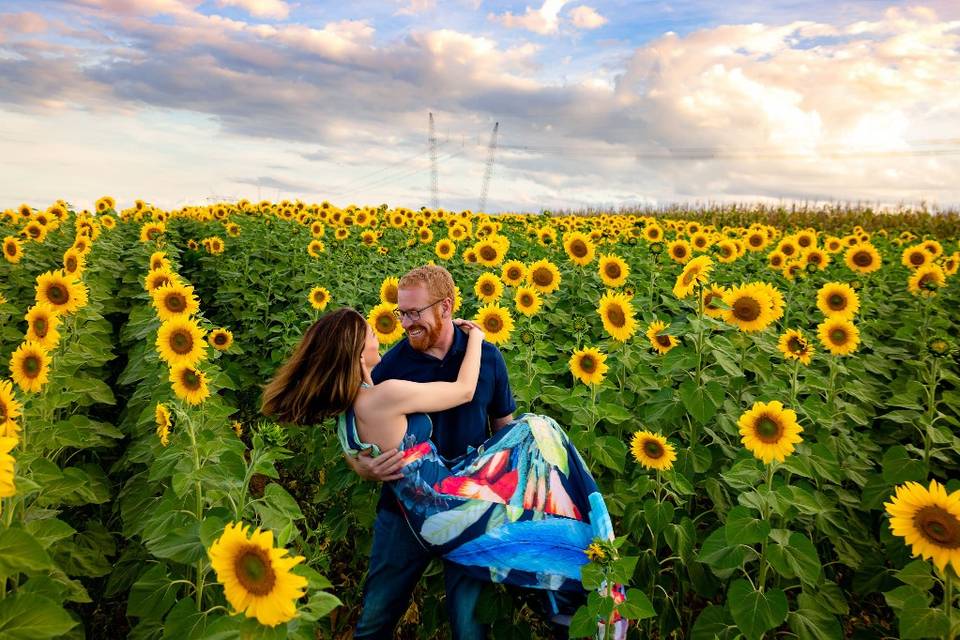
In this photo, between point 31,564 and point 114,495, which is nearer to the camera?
point 31,564

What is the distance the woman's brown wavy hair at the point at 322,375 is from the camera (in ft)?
9.38

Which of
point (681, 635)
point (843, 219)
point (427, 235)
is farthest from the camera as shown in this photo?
point (843, 219)

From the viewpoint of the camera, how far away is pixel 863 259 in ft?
25.3

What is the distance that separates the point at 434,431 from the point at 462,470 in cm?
39

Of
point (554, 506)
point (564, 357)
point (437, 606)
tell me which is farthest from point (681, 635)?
point (564, 357)

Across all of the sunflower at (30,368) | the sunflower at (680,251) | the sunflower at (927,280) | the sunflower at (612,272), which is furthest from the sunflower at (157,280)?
the sunflower at (927,280)

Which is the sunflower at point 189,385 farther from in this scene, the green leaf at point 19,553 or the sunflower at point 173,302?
the green leaf at point 19,553

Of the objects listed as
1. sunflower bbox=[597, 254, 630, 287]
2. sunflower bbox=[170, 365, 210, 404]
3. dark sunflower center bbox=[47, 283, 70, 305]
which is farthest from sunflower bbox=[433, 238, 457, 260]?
sunflower bbox=[170, 365, 210, 404]

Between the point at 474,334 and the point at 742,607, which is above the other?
the point at 474,334

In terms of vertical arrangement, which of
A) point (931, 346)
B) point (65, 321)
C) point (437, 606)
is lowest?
point (437, 606)

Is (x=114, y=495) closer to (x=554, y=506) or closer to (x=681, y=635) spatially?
(x=554, y=506)

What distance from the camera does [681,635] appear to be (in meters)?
3.89

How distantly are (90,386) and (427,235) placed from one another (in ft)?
19.3

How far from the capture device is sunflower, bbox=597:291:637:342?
4332 mm
